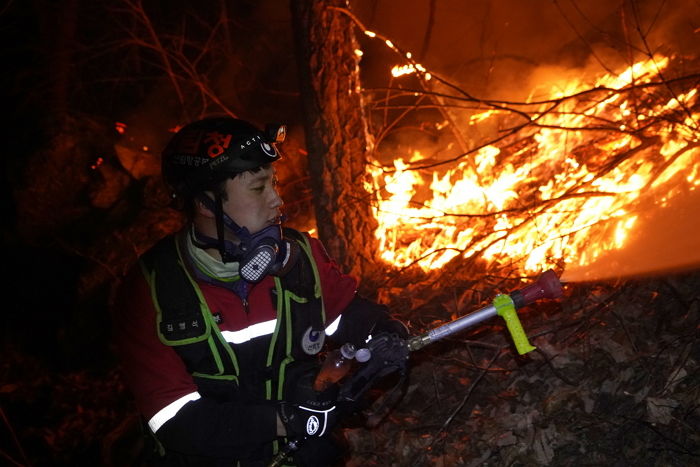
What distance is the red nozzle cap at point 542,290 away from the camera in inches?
109

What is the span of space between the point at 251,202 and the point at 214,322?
0.76m

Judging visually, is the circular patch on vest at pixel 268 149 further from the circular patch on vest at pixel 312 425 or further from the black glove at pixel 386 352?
the circular patch on vest at pixel 312 425

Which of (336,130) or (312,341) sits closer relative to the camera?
(312,341)

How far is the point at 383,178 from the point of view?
6938mm

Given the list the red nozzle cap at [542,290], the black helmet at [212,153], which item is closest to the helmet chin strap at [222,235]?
the black helmet at [212,153]

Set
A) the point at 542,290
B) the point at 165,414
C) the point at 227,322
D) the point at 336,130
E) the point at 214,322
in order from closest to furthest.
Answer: the point at 542,290
the point at 165,414
the point at 214,322
the point at 227,322
the point at 336,130

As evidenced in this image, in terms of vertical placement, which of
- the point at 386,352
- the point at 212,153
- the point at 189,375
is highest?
the point at 212,153

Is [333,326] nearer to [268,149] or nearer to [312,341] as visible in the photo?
[312,341]

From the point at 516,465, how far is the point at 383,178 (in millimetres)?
3860

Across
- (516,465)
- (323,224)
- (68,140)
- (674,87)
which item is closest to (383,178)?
(323,224)

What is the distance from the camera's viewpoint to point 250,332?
10.7ft

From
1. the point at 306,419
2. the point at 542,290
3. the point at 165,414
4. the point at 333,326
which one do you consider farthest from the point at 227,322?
the point at 542,290

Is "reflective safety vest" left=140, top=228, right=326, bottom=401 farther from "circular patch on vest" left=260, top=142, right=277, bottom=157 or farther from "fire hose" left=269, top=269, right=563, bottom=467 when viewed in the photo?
"circular patch on vest" left=260, top=142, right=277, bottom=157

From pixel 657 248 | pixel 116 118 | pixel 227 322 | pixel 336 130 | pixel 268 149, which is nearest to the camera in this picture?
pixel 227 322
